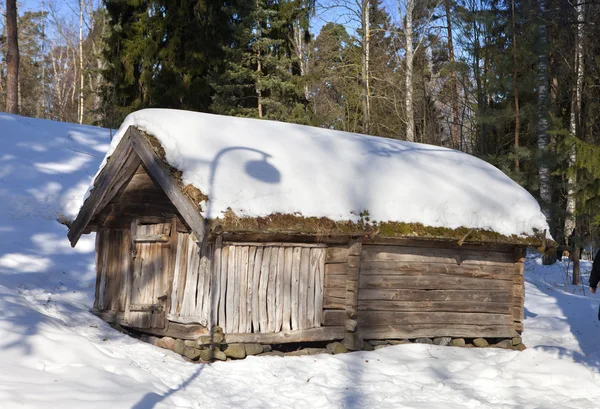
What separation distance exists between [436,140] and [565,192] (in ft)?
22.3

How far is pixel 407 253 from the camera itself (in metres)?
10.9

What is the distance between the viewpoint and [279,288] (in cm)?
965

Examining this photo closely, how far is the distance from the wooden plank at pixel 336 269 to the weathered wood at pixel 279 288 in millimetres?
847

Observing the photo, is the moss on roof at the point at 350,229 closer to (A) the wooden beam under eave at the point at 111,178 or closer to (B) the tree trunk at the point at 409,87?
(A) the wooden beam under eave at the point at 111,178

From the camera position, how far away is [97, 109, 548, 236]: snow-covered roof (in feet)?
30.8

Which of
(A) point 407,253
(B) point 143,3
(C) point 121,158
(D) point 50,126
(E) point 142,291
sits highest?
(B) point 143,3

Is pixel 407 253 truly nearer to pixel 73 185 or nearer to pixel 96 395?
pixel 96 395

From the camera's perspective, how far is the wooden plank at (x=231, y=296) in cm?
920

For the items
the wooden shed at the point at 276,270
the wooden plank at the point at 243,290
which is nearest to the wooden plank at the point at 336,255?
the wooden shed at the point at 276,270

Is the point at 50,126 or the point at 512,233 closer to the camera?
the point at 512,233

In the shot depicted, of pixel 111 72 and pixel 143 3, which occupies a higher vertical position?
pixel 143 3

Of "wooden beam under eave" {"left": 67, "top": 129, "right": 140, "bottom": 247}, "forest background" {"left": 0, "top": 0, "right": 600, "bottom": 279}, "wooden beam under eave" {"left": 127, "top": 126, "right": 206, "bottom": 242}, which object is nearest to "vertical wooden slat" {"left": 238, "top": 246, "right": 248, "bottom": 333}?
"wooden beam under eave" {"left": 127, "top": 126, "right": 206, "bottom": 242}

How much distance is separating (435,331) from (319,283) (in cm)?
256

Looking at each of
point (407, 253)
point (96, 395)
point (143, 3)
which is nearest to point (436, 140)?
point (143, 3)
